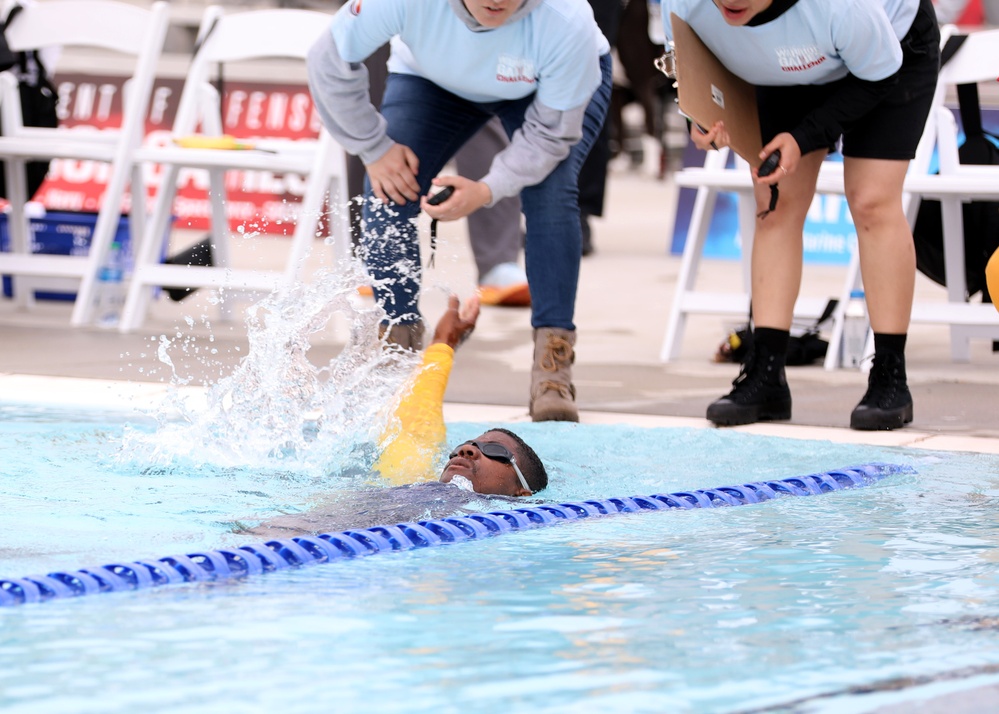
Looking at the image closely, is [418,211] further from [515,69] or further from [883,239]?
[883,239]

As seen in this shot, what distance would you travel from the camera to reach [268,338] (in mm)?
4332

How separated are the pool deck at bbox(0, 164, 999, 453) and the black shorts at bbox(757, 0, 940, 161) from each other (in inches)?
32.5

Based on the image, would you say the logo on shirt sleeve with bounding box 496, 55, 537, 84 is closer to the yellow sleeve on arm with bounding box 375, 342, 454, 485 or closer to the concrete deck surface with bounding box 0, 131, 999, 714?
the concrete deck surface with bounding box 0, 131, 999, 714

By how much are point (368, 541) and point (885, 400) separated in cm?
208

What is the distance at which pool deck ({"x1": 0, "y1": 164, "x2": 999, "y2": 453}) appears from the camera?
4781 millimetres

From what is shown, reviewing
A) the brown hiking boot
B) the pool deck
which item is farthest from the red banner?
the brown hiking boot

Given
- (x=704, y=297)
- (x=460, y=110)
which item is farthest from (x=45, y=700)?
(x=704, y=297)

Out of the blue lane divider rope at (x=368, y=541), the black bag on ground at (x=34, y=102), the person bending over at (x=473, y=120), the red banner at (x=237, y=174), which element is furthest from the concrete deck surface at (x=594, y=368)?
the red banner at (x=237, y=174)

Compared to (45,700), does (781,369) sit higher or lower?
higher

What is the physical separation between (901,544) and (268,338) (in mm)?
1954

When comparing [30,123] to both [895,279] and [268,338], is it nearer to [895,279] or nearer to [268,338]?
[268,338]

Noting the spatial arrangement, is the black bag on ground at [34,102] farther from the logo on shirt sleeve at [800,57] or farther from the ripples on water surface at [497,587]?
the logo on shirt sleeve at [800,57]

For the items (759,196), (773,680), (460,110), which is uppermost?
(460,110)

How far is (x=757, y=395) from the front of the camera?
4.68m
